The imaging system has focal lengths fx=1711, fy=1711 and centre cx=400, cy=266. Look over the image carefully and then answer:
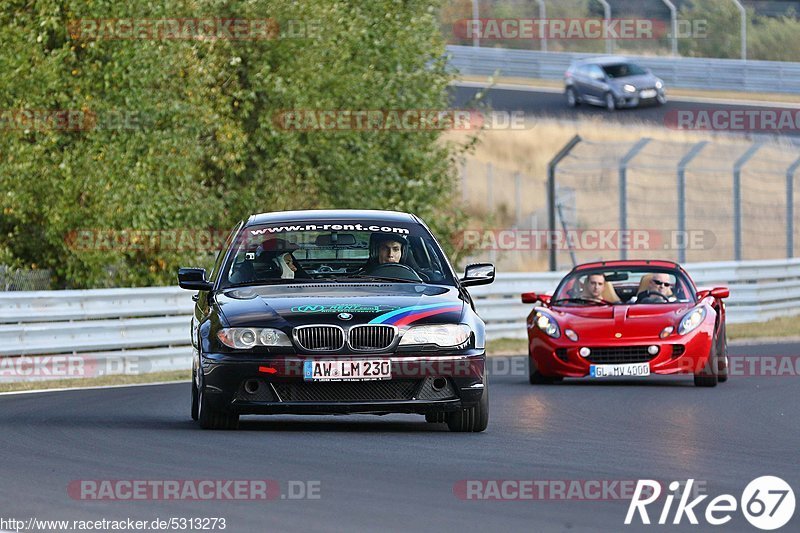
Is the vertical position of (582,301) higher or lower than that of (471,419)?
lower

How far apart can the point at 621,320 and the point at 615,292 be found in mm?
1432

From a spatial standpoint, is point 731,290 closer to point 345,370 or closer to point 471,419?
point 471,419

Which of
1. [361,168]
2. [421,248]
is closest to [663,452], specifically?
[421,248]

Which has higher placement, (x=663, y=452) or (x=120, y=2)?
(x=120, y=2)

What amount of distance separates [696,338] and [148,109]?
33.4 ft

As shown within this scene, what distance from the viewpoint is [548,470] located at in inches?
353

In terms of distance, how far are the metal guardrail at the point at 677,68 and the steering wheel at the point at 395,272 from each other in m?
32.4

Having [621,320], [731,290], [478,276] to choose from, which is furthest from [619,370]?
[731,290]

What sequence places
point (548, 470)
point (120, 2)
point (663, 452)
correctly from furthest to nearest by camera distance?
point (120, 2) < point (663, 452) < point (548, 470)

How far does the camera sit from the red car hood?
16.1 meters

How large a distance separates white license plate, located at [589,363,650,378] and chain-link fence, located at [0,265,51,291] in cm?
880

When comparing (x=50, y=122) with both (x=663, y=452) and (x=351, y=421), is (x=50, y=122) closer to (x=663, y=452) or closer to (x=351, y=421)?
(x=351, y=421)

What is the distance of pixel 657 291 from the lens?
17.0 meters

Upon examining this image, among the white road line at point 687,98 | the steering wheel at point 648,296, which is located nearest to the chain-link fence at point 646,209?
Answer: the white road line at point 687,98
